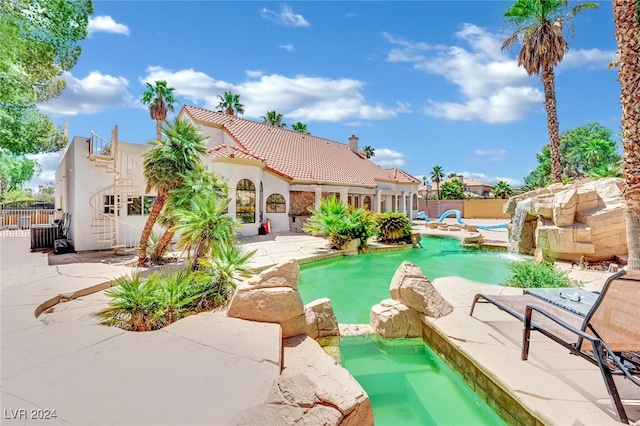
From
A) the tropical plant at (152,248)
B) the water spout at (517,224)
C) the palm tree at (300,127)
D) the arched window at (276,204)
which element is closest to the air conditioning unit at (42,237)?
the tropical plant at (152,248)

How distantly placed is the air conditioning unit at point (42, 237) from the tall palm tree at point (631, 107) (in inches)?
797

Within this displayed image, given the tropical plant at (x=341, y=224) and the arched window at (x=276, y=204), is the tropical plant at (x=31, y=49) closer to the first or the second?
the arched window at (x=276, y=204)

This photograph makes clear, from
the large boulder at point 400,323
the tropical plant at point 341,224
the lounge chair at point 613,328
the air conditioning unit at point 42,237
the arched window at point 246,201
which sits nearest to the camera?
the lounge chair at point 613,328

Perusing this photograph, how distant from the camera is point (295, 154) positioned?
24078 mm

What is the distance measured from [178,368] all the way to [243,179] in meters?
14.9

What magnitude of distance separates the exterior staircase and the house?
3 cm

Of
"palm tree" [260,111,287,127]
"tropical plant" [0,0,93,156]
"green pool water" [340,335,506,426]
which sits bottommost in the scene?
"green pool water" [340,335,506,426]

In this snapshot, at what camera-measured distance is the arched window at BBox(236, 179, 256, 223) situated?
57.5ft

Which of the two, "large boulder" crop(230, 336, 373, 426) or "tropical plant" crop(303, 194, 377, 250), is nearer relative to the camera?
"large boulder" crop(230, 336, 373, 426)

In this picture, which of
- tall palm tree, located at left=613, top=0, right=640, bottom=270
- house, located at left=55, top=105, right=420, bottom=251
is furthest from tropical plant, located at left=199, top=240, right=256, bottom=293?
tall palm tree, located at left=613, top=0, right=640, bottom=270

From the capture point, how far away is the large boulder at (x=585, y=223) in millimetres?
9922

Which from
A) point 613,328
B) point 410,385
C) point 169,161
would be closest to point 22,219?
point 169,161

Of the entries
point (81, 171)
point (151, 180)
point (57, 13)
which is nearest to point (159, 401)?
point (151, 180)

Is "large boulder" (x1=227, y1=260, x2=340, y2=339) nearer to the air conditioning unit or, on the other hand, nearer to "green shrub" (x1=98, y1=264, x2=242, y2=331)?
"green shrub" (x1=98, y1=264, x2=242, y2=331)
